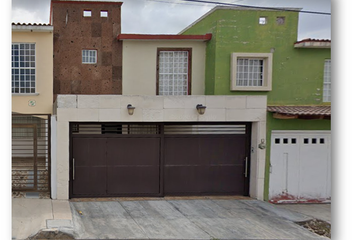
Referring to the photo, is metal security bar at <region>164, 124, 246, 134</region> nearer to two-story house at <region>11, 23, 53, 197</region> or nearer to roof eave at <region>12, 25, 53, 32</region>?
two-story house at <region>11, 23, 53, 197</region>

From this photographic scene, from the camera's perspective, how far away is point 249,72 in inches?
457

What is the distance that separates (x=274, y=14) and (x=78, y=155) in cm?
861

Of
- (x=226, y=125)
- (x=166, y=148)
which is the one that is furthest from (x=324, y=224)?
(x=166, y=148)

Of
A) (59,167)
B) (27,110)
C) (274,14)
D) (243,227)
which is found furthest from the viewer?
(27,110)

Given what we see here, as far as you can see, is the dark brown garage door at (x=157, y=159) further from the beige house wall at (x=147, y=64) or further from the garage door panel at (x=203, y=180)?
the beige house wall at (x=147, y=64)

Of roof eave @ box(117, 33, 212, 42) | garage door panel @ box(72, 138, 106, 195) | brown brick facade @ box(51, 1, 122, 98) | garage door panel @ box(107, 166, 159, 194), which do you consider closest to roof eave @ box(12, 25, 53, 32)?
brown brick facade @ box(51, 1, 122, 98)

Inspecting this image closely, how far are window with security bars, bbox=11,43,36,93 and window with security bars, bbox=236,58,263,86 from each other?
8.05 m

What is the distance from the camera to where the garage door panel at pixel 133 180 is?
10.3 meters

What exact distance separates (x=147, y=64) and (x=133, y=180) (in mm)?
4878

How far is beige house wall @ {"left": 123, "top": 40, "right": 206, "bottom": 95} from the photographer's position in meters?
12.5


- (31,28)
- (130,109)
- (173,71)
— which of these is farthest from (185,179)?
(31,28)

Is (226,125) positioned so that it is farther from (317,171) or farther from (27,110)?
(27,110)

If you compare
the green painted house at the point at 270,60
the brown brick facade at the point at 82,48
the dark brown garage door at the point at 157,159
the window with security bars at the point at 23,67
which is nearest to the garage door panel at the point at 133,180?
the dark brown garage door at the point at 157,159

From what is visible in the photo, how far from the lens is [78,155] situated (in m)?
10.1
